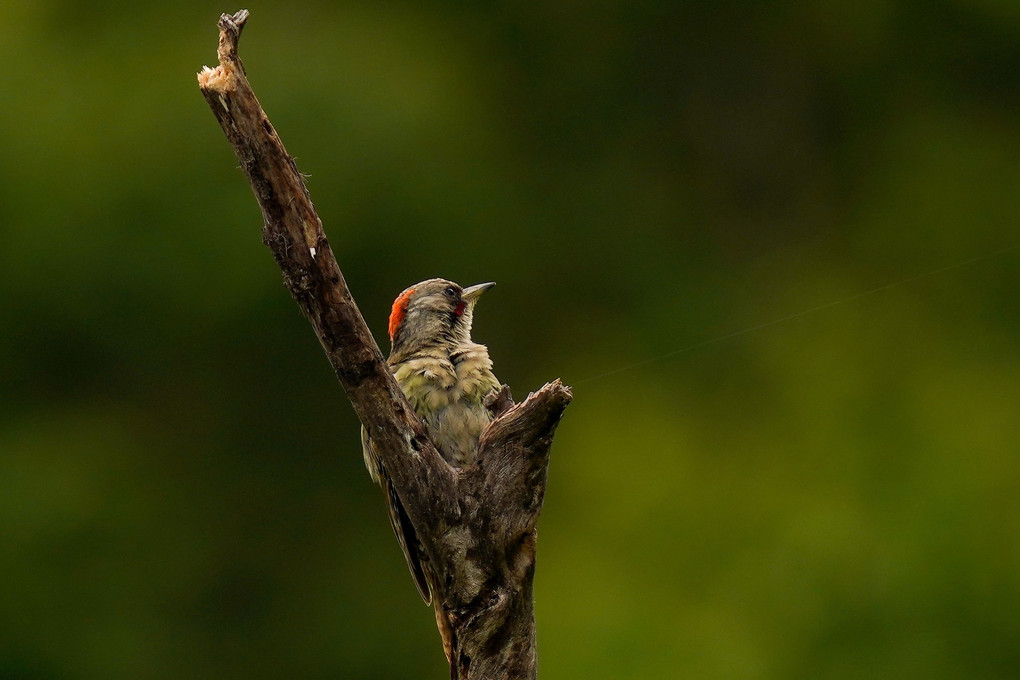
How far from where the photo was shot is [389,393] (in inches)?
123

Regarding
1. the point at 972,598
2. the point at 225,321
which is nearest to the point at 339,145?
the point at 225,321

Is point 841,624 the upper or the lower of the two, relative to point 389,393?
lower

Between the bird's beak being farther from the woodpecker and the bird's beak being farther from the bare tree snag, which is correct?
the bare tree snag

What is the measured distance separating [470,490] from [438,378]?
665 mm

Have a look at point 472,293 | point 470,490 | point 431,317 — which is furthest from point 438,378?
point 470,490

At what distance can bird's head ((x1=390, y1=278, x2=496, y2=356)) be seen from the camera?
412cm

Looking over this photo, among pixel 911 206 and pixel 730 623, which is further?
pixel 911 206

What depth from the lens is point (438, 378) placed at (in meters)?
3.88

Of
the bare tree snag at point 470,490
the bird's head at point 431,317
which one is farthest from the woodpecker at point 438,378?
the bare tree snag at point 470,490

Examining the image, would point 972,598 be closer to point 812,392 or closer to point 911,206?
point 812,392

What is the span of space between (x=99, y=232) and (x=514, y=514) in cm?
511

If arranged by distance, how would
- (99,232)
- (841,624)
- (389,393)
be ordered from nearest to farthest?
(389,393) < (841,624) < (99,232)

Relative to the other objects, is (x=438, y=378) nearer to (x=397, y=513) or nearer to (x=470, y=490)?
(x=397, y=513)

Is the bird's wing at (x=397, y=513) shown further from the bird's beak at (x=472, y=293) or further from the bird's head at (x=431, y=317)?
the bird's beak at (x=472, y=293)
